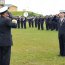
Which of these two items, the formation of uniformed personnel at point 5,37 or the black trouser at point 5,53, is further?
the black trouser at point 5,53

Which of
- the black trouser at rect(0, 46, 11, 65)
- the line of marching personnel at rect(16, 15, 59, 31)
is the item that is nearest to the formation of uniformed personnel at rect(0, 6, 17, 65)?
the black trouser at rect(0, 46, 11, 65)

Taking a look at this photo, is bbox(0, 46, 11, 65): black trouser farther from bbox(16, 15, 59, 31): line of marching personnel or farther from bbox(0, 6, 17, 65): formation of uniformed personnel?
bbox(16, 15, 59, 31): line of marching personnel

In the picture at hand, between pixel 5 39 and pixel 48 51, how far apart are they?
6902 mm

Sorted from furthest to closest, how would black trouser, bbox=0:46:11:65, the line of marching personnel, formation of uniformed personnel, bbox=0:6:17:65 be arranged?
the line of marching personnel → black trouser, bbox=0:46:11:65 → formation of uniformed personnel, bbox=0:6:17:65

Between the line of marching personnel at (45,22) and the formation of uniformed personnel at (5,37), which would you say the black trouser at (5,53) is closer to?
the formation of uniformed personnel at (5,37)

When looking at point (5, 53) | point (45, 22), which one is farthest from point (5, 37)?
point (45, 22)

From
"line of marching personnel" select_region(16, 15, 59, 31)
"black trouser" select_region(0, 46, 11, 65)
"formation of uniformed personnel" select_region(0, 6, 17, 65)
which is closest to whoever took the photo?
"formation of uniformed personnel" select_region(0, 6, 17, 65)

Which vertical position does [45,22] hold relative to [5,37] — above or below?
below

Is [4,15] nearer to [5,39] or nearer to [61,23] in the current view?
[5,39]

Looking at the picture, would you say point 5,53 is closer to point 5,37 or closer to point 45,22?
point 5,37

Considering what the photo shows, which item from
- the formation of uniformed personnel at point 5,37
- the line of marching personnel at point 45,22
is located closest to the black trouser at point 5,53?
the formation of uniformed personnel at point 5,37

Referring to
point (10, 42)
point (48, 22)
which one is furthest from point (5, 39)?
point (48, 22)

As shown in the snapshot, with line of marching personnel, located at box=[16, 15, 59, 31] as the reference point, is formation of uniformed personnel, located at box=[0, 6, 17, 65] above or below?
above

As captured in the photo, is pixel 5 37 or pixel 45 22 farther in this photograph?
pixel 45 22
